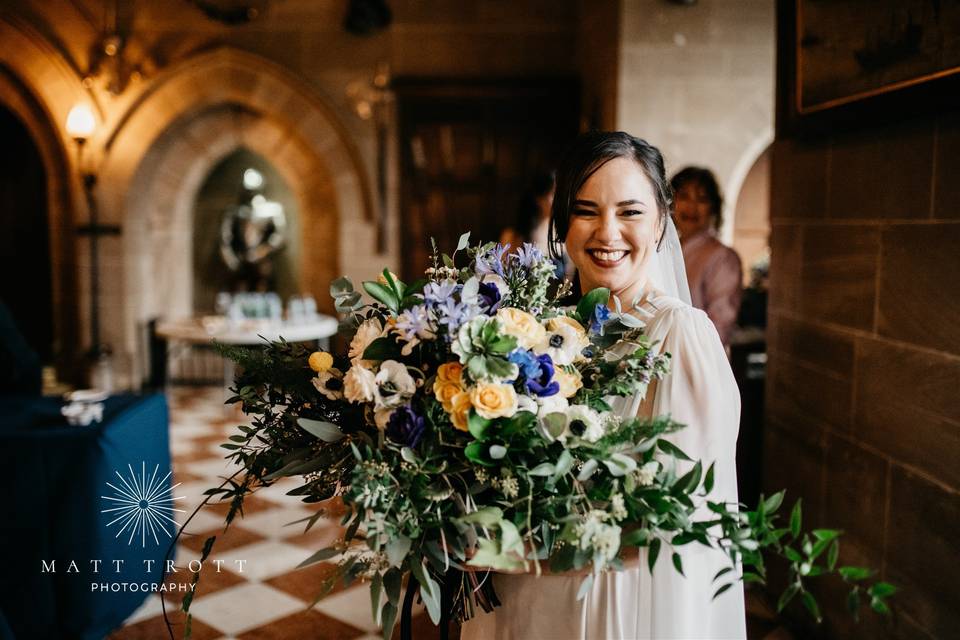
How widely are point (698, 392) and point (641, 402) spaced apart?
0.11m

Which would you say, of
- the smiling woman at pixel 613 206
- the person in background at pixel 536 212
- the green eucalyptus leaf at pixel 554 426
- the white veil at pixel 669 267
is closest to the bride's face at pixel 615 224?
the smiling woman at pixel 613 206

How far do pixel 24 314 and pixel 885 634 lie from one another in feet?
24.6

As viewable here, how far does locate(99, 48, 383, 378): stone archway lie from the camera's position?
6.64m

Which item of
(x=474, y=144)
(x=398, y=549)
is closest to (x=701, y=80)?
(x=474, y=144)

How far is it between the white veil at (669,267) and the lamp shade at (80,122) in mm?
5882

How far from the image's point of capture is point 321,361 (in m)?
1.22

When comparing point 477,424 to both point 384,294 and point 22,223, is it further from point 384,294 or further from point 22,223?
point 22,223

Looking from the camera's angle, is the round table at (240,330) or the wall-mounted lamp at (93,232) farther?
the wall-mounted lamp at (93,232)

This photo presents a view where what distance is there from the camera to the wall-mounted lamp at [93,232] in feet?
20.2

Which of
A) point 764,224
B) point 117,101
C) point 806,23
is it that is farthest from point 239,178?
point 806,23

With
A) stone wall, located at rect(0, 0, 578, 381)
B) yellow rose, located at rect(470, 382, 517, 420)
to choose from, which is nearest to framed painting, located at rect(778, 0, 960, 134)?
yellow rose, located at rect(470, 382, 517, 420)

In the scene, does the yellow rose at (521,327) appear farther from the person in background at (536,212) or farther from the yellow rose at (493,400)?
the person in background at (536,212)

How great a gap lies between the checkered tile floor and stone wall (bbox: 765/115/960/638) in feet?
4.88

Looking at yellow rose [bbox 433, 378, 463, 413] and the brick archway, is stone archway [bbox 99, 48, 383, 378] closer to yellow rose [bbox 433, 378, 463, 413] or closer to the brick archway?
the brick archway
